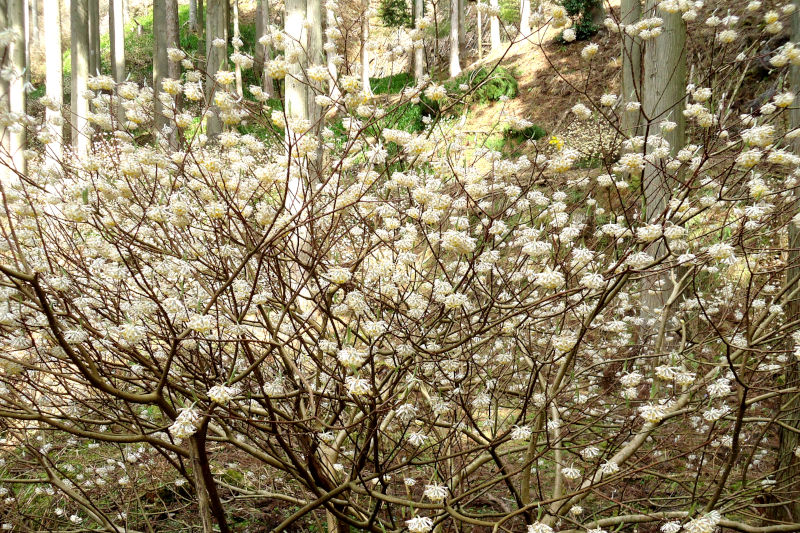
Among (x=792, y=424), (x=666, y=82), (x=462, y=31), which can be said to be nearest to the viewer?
(x=792, y=424)

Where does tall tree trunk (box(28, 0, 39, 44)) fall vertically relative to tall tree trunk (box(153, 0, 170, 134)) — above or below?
above

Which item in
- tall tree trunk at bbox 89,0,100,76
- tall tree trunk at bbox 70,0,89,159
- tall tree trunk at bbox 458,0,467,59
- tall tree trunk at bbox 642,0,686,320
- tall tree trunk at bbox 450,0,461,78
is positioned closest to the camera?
tall tree trunk at bbox 642,0,686,320

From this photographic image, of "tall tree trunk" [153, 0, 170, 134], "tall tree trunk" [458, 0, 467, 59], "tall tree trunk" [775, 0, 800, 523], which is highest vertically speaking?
"tall tree trunk" [458, 0, 467, 59]

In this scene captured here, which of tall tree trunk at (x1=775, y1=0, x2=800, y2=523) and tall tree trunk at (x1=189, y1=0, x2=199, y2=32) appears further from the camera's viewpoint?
tall tree trunk at (x1=189, y1=0, x2=199, y2=32)

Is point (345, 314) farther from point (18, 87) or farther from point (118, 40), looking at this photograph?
point (118, 40)

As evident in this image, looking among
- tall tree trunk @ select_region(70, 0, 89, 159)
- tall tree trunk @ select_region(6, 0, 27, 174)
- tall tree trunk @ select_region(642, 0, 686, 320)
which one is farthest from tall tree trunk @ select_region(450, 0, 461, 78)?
tall tree trunk @ select_region(642, 0, 686, 320)

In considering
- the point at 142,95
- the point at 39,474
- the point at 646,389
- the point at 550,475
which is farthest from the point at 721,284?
the point at 39,474

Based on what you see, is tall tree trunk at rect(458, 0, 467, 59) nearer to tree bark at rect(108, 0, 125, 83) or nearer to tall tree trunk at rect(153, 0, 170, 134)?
tall tree trunk at rect(153, 0, 170, 134)

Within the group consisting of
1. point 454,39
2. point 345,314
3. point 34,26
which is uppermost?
point 34,26

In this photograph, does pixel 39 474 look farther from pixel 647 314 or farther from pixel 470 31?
pixel 470 31

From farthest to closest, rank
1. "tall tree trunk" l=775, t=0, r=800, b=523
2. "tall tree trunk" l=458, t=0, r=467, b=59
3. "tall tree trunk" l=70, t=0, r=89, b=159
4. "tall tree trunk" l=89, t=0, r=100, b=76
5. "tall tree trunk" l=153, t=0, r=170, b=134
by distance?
"tall tree trunk" l=458, t=0, r=467, b=59 < "tall tree trunk" l=89, t=0, r=100, b=76 < "tall tree trunk" l=153, t=0, r=170, b=134 < "tall tree trunk" l=70, t=0, r=89, b=159 < "tall tree trunk" l=775, t=0, r=800, b=523

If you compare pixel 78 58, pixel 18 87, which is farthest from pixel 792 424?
pixel 78 58

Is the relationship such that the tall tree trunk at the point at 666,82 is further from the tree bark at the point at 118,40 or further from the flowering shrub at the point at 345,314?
the tree bark at the point at 118,40

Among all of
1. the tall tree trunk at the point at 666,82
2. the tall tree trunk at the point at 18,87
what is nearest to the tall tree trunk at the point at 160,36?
the tall tree trunk at the point at 18,87
